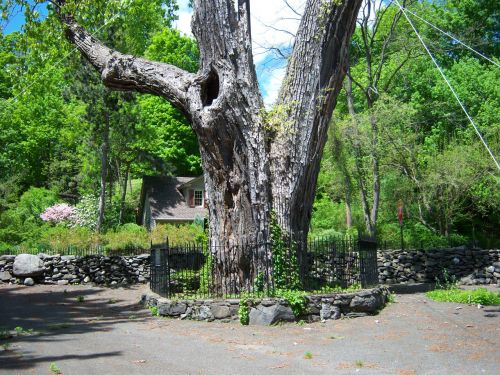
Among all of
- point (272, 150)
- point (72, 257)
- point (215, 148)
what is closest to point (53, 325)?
point (215, 148)

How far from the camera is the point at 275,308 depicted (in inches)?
427

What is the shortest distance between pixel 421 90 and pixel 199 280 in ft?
77.7

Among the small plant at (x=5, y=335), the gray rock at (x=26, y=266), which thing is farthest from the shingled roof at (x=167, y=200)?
the small plant at (x=5, y=335)

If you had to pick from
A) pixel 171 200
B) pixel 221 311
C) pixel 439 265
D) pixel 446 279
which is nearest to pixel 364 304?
pixel 221 311

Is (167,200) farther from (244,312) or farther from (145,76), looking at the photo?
(244,312)

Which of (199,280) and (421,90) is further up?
(421,90)

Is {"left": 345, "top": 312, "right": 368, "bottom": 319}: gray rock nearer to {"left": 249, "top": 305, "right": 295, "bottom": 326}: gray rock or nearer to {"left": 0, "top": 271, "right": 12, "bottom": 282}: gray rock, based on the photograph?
{"left": 249, "top": 305, "right": 295, "bottom": 326}: gray rock

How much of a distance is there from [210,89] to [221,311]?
4.87 meters

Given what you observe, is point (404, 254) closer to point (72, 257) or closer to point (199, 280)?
point (199, 280)

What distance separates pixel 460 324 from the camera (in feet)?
34.5

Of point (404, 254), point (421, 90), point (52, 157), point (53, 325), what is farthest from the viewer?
point (52, 157)

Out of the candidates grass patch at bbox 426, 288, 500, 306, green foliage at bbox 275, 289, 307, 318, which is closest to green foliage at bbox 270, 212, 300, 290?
green foliage at bbox 275, 289, 307, 318

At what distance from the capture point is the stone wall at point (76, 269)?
20641 mm

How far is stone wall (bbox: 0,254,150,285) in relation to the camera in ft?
67.7
